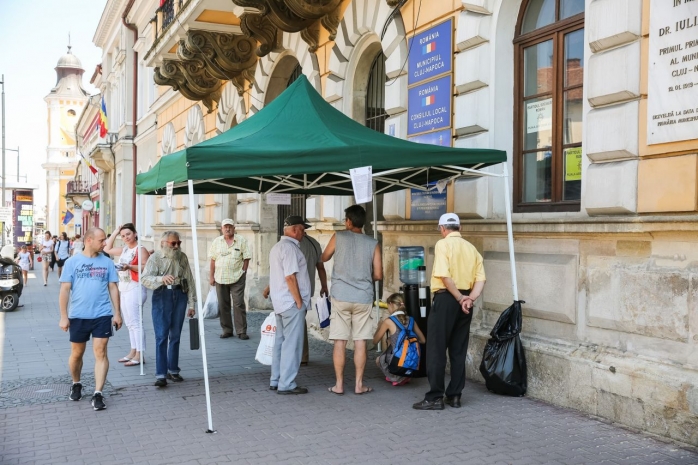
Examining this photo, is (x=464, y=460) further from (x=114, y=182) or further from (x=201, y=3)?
(x=114, y=182)

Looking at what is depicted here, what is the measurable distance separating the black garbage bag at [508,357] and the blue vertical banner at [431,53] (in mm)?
3207

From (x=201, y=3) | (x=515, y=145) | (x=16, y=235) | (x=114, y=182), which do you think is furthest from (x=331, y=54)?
(x=16, y=235)

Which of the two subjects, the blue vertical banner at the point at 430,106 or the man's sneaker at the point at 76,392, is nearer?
the man's sneaker at the point at 76,392

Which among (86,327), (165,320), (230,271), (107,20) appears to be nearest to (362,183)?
(165,320)

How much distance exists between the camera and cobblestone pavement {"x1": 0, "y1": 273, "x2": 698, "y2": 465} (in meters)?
5.23

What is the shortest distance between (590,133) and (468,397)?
2727 mm

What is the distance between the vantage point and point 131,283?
880 cm

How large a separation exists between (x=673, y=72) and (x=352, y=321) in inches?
145

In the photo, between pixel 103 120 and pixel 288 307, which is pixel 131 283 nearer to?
pixel 288 307

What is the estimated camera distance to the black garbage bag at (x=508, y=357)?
669 cm

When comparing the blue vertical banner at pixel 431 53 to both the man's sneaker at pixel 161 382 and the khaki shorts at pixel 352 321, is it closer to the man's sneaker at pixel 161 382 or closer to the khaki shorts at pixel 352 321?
the khaki shorts at pixel 352 321

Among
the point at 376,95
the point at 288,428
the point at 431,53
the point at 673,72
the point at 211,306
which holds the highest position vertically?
the point at 431,53

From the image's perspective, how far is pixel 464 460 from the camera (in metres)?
5.13

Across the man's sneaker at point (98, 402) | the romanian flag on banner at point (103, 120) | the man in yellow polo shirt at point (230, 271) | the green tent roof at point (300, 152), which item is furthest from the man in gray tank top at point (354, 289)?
the romanian flag on banner at point (103, 120)
